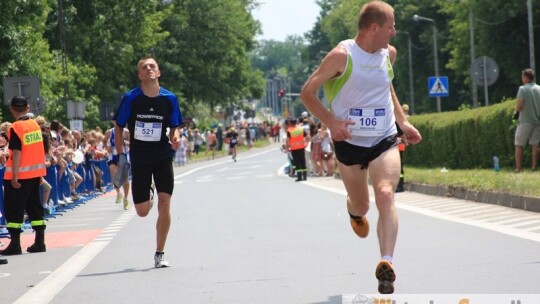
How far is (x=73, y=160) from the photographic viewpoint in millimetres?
28047

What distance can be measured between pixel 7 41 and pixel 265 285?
33615mm

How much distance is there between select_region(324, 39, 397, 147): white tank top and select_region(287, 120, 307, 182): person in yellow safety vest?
1077 inches

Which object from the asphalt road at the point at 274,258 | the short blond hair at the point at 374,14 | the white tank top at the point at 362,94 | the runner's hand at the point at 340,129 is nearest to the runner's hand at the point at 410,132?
the white tank top at the point at 362,94

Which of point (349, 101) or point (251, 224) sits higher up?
point (349, 101)

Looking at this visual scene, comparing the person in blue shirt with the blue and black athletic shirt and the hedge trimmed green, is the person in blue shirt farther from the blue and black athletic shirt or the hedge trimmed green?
the hedge trimmed green

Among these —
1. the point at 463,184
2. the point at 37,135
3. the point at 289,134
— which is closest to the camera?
the point at 37,135

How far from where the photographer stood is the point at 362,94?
947cm

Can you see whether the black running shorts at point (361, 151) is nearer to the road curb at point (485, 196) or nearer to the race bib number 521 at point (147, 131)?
the race bib number 521 at point (147, 131)

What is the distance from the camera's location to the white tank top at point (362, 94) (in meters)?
9.44

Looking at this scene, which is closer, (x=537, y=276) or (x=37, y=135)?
(x=537, y=276)

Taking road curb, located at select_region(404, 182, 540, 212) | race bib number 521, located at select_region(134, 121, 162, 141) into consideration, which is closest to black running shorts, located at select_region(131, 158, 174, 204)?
race bib number 521, located at select_region(134, 121, 162, 141)

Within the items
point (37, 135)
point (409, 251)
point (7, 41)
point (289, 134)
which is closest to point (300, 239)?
point (409, 251)

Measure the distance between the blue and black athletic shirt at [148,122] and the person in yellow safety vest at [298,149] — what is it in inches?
951

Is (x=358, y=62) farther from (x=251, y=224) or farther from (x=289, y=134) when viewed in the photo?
(x=289, y=134)
